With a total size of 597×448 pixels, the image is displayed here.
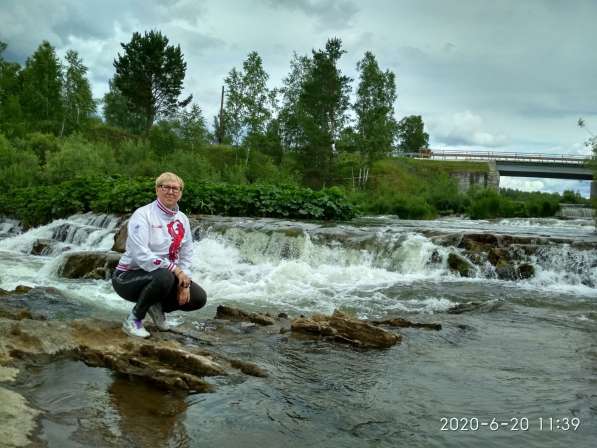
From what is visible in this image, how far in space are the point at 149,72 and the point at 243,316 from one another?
1627 inches

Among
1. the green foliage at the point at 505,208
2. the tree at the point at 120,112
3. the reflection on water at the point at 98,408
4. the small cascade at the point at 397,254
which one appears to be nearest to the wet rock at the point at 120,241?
the small cascade at the point at 397,254

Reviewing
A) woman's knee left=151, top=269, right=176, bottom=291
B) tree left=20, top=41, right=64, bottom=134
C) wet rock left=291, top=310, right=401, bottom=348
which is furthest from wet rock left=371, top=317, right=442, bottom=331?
tree left=20, top=41, right=64, bottom=134

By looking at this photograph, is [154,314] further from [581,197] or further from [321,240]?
[581,197]

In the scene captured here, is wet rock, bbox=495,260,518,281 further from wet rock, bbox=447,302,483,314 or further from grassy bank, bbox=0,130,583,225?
grassy bank, bbox=0,130,583,225

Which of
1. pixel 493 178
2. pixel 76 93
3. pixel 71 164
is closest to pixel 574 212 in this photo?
pixel 493 178

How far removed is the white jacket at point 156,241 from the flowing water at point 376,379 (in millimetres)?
1023

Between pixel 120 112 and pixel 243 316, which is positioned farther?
pixel 120 112

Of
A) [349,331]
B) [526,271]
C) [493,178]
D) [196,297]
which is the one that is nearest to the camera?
[196,297]

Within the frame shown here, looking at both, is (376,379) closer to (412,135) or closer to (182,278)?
(182,278)

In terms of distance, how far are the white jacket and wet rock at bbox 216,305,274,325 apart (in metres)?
1.81

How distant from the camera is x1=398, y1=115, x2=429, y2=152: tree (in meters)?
77.1

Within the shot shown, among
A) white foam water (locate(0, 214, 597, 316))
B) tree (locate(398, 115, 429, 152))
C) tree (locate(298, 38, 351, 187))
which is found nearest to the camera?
white foam water (locate(0, 214, 597, 316))

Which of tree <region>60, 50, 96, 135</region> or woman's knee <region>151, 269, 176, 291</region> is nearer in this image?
woman's knee <region>151, 269, 176, 291</region>

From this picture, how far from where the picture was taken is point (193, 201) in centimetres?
1830
